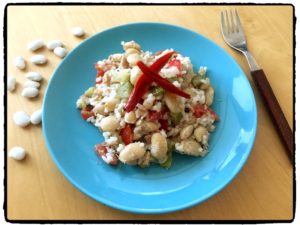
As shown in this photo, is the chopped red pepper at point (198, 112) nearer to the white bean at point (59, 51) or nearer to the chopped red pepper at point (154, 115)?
the chopped red pepper at point (154, 115)

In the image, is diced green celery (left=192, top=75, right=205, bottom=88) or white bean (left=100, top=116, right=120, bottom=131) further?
diced green celery (left=192, top=75, right=205, bottom=88)

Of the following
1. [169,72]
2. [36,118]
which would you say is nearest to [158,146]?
[169,72]

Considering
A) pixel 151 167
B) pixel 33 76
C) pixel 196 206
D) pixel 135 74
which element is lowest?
pixel 196 206

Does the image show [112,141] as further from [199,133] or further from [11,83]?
[11,83]

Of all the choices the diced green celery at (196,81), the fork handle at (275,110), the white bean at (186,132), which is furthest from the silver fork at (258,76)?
the white bean at (186,132)

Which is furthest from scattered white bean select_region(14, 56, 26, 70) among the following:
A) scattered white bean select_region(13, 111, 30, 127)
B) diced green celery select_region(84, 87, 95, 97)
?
diced green celery select_region(84, 87, 95, 97)

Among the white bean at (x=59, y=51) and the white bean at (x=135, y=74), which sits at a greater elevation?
the white bean at (x=135, y=74)

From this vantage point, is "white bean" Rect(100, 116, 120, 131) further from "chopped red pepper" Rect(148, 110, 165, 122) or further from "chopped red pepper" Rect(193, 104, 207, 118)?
"chopped red pepper" Rect(193, 104, 207, 118)
